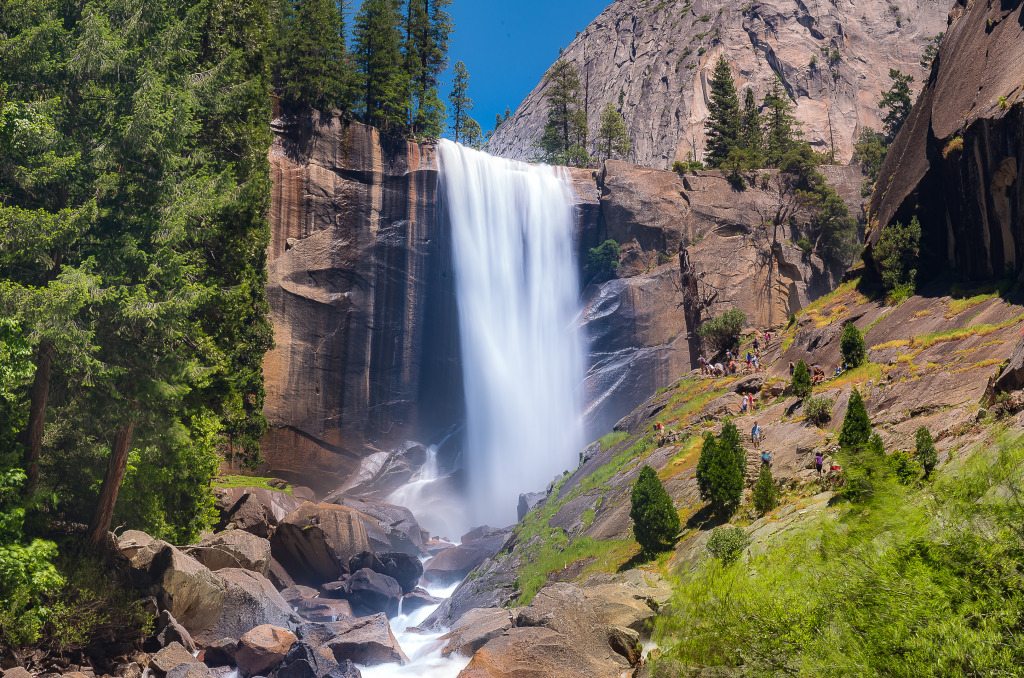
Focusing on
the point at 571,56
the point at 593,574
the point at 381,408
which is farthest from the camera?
the point at 571,56

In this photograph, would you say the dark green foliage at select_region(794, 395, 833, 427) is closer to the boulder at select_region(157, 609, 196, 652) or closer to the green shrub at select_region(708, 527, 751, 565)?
the green shrub at select_region(708, 527, 751, 565)

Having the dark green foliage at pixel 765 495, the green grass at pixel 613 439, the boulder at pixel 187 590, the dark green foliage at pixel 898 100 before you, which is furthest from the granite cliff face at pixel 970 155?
the dark green foliage at pixel 898 100

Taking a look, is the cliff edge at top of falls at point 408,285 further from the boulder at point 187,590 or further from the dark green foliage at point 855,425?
the dark green foliage at point 855,425

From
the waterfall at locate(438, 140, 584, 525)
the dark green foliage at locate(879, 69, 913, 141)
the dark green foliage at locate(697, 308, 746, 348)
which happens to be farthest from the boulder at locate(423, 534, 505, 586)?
the dark green foliage at locate(879, 69, 913, 141)

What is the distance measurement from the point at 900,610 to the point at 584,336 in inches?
1948

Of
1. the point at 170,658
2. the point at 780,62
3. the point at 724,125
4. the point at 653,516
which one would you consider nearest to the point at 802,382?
the point at 653,516

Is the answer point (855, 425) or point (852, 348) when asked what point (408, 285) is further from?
point (855, 425)

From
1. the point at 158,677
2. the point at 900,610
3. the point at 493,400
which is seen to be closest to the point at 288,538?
the point at 158,677

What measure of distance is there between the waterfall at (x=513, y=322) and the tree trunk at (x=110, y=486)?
1386 inches

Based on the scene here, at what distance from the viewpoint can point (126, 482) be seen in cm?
2283

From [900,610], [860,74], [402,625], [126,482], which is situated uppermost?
[860,74]

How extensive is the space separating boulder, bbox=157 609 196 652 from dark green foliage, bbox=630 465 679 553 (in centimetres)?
1358

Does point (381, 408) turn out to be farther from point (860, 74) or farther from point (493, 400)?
point (860, 74)

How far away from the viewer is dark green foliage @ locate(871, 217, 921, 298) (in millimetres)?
31094
